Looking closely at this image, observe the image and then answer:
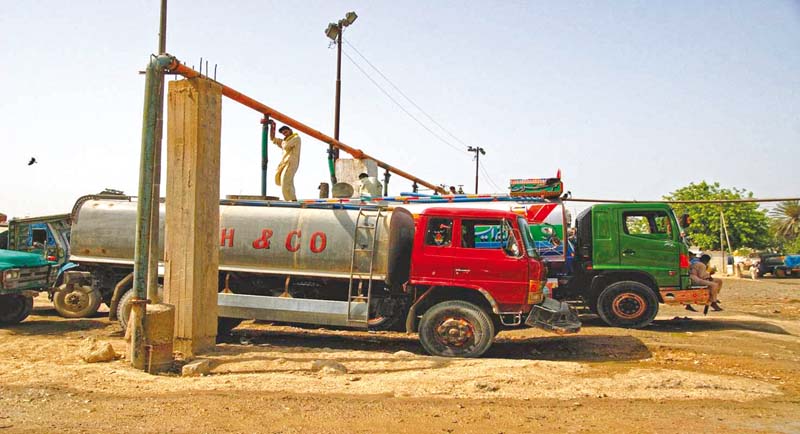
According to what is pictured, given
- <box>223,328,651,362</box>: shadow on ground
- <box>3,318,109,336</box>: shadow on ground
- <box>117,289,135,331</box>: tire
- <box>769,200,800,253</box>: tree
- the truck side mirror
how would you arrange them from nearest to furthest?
<box>223,328,651,362</box>: shadow on ground
<box>117,289,135,331</box>: tire
<box>3,318,109,336</box>: shadow on ground
the truck side mirror
<box>769,200,800,253</box>: tree

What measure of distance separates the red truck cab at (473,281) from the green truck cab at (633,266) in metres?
3.48

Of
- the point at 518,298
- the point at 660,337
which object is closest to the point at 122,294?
the point at 518,298

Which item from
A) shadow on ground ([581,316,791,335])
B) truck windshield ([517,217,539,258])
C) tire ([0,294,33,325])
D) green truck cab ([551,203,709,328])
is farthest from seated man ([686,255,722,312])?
tire ([0,294,33,325])

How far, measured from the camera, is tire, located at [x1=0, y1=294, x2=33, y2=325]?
39.3ft

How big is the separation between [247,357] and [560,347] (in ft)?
17.3

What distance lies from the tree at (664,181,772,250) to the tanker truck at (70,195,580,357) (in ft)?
131

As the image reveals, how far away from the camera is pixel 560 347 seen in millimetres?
10258

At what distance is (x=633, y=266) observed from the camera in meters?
12.2

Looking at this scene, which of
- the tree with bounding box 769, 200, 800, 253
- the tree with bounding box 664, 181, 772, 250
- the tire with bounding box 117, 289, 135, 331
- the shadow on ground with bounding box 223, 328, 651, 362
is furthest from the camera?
the tree with bounding box 769, 200, 800, 253

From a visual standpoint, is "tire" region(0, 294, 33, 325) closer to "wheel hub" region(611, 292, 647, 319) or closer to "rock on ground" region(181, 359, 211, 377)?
"rock on ground" region(181, 359, 211, 377)

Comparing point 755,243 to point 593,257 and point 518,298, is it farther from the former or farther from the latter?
point 518,298

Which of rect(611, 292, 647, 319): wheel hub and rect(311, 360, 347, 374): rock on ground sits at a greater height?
rect(611, 292, 647, 319): wheel hub

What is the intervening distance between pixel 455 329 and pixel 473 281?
0.74 metres

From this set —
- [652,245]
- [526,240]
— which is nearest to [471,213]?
[526,240]
